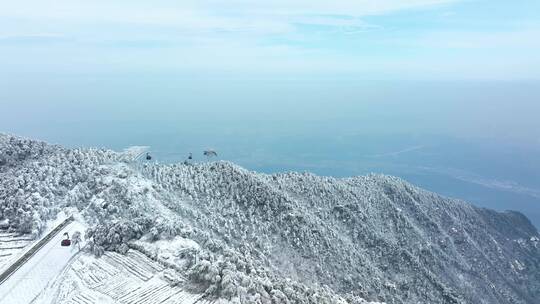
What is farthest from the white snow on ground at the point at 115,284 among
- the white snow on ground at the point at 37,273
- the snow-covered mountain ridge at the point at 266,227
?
the snow-covered mountain ridge at the point at 266,227

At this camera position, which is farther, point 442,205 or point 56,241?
point 442,205

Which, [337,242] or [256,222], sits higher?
[256,222]

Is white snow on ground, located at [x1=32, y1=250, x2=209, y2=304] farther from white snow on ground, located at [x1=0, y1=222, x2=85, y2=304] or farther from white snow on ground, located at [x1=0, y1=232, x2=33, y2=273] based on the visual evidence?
white snow on ground, located at [x1=0, y1=232, x2=33, y2=273]

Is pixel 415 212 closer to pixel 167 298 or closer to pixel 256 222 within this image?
pixel 256 222

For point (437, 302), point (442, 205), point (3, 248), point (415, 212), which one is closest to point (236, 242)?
point (3, 248)

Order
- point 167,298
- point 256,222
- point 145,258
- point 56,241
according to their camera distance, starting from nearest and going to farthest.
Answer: point 167,298 → point 145,258 → point 56,241 → point 256,222

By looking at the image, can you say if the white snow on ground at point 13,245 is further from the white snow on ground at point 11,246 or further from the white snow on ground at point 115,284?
the white snow on ground at point 115,284

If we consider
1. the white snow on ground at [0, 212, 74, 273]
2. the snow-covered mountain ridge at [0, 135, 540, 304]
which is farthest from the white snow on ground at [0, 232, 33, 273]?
the snow-covered mountain ridge at [0, 135, 540, 304]

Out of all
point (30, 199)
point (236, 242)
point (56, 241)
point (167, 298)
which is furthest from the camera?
point (236, 242)
